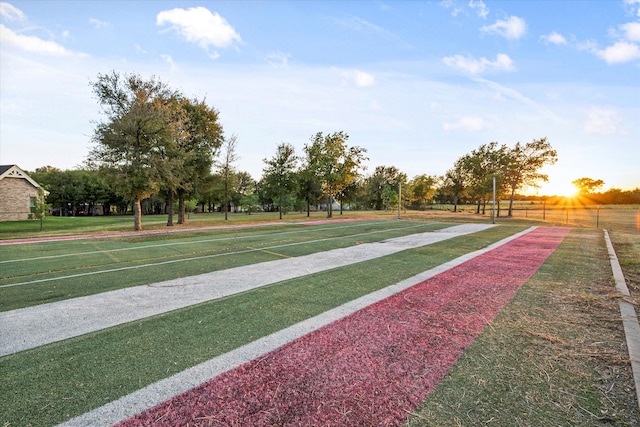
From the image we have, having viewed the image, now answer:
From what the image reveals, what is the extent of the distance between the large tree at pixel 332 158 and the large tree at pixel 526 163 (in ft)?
67.1

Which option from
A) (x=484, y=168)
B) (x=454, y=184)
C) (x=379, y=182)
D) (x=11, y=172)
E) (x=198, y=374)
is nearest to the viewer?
(x=198, y=374)

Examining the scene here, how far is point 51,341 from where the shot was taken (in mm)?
3322

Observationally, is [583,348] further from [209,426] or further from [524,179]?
[524,179]

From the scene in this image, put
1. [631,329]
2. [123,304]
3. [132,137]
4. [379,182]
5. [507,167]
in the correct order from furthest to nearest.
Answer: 1. [379,182]
2. [507,167]
3. [132,137]
4. [123,304]
5. [631,329]

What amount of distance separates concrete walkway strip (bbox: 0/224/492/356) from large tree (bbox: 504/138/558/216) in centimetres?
3934

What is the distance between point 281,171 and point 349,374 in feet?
98.0

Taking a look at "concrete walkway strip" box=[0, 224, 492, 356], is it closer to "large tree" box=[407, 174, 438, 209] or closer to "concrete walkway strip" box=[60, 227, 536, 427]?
"concrete walkway strip" box=[60, 227, 536, 427]

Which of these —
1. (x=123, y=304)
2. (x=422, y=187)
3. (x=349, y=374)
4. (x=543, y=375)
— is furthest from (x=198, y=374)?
(x=422, y=187)

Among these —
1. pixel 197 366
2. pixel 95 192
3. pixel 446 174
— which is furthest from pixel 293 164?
pixel 446 174

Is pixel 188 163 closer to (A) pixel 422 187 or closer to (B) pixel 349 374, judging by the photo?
(B) pixel 349 374

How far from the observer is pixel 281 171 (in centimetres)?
3152

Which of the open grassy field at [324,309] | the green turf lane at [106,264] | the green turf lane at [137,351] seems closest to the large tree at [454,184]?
the green turf lane at [106,264]

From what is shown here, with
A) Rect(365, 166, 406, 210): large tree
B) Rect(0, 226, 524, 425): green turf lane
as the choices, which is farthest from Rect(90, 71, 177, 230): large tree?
Rect(365, 166, 406, 210): large tree

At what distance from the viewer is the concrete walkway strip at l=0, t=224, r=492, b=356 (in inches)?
139
